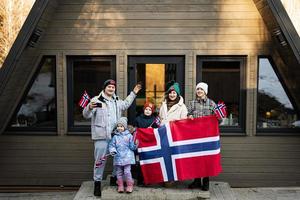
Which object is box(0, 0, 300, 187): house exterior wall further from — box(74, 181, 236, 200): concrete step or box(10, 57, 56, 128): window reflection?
box(74, 181, 236, 200): concrete step

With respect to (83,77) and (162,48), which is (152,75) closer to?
(162,48)

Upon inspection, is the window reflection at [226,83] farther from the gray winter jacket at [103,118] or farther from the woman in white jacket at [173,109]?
the gray winter jacket at [103,118]

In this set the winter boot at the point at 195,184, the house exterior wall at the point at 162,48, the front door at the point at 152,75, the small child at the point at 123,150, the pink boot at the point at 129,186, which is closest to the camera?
the small child at the point at 123,150

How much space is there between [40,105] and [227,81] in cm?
336

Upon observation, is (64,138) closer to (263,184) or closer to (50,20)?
(50,20)

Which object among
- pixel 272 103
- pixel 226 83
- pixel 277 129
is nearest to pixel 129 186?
pixel 226 83

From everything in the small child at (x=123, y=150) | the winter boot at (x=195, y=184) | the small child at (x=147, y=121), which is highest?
the small child at (x=147, y=121)

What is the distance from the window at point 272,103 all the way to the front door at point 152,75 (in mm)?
1411

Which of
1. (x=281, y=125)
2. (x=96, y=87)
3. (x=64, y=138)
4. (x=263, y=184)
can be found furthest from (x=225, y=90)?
(x=64, y=138)

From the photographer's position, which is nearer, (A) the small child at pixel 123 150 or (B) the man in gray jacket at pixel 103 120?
(A) the small child at pixel 123 150

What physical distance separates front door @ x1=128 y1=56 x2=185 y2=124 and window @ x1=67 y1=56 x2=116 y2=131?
37 cm

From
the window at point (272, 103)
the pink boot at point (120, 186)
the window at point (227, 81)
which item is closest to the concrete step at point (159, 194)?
the pink boot at point (120, 186)

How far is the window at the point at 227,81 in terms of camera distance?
5.75 m

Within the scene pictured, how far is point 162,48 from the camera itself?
565 centimetres
